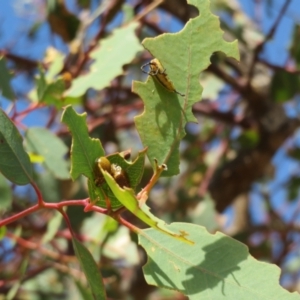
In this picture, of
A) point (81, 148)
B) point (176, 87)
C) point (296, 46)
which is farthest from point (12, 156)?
point (296, 46)

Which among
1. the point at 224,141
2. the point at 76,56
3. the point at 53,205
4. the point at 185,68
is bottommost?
the point at 224,141

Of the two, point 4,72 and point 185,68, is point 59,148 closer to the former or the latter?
point 4,72

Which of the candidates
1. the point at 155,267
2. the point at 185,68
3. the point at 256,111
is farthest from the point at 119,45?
the point at 256,111

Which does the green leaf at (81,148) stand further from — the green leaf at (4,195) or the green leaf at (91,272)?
the green leaf at (4,195)

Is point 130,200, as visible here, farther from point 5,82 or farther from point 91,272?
point 5,82

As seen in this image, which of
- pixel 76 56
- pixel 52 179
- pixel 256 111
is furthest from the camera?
pixel 256 111

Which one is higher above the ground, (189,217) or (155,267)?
(155,267)
